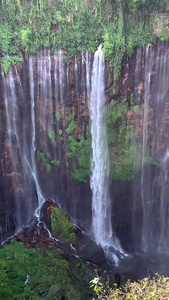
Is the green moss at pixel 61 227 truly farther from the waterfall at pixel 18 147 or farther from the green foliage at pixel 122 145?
the green foliage at pixel 122 145

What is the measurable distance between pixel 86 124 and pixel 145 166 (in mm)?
3543

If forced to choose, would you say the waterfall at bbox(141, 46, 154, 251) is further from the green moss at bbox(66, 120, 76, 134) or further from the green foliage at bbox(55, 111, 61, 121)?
the green foliage at bbox(55, 111, 61, 121)

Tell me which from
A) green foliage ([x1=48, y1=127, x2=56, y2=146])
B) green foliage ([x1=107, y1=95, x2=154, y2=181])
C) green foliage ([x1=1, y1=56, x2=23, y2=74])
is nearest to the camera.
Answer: green foliage ([x1=1, y1=56, x2=23, y2=74])

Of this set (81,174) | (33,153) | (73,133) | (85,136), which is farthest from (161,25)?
(33,153)

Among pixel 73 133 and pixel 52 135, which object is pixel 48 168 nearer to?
pixel 52 135

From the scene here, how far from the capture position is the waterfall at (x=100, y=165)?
1473cm

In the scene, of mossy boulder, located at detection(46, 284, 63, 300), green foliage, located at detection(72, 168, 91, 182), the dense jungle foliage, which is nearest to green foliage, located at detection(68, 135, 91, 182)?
green foliage, located at detection(72, 168, 91, 182)

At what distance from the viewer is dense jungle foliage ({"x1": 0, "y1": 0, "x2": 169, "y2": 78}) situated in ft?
46.1

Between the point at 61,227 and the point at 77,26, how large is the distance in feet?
29.6

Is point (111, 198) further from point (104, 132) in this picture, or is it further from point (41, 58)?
point (41, 58)

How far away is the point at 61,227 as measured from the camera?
14.9 m

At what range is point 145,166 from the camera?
15992 mm

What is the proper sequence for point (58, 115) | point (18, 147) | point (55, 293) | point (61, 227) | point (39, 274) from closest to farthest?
point (55, 293) → point (39, 274) → point (61, 227) → point (58, 115) → point (18, 147)

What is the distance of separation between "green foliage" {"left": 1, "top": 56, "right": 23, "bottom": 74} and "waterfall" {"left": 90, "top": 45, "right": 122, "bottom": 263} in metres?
3.42
